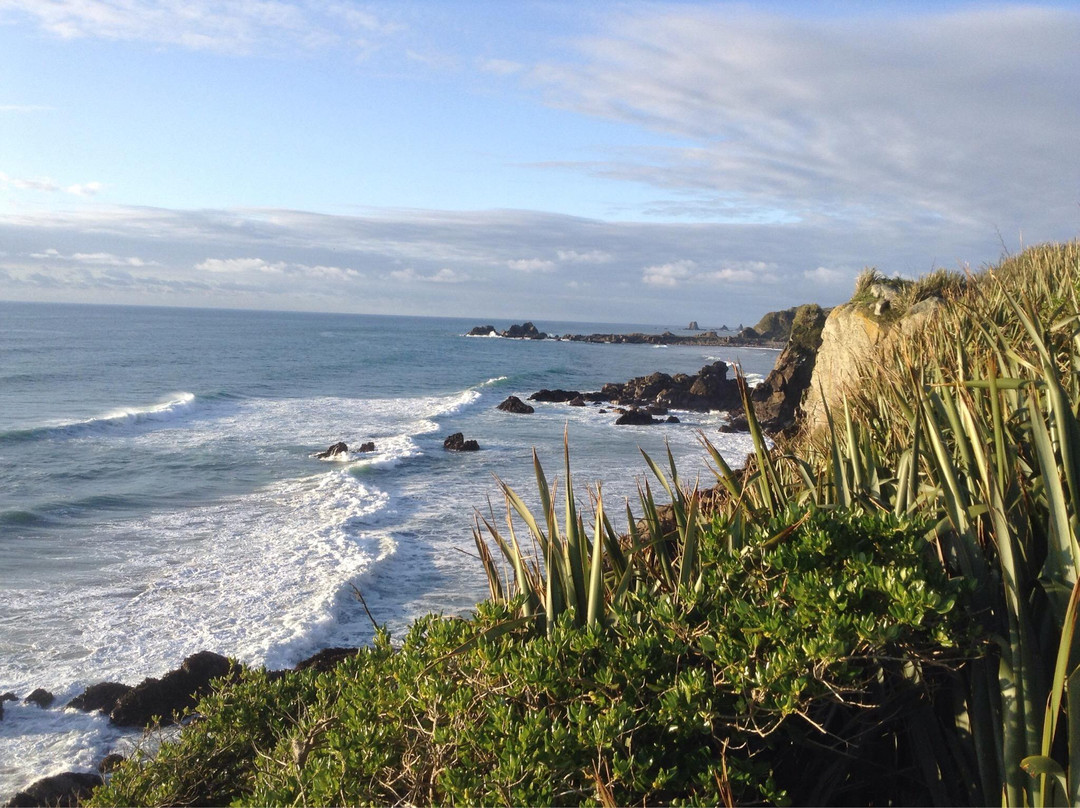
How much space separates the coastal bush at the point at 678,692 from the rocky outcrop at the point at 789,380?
24.7 m

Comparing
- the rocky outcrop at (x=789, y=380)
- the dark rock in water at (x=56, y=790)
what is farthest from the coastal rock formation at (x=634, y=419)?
the dark rock in water at (x=56, y=790)

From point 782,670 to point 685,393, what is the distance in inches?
1426

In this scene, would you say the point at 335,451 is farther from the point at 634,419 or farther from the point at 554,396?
the point at 554,396

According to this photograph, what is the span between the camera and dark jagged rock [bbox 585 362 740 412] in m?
37.2

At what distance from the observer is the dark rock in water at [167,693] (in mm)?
8156

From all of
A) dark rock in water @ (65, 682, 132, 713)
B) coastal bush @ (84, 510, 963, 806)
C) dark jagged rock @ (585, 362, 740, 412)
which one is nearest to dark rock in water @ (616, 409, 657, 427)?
dark jagged rock @ (585, 362, 740, 412)

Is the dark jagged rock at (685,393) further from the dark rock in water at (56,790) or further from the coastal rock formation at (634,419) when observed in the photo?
the dark rock in water at (56,790)

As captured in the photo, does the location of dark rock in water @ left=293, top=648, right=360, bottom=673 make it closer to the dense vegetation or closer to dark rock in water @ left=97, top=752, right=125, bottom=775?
dark rock in water @ left=97, top=752, right=125, bottom=775

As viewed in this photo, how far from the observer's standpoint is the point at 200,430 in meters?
27.7

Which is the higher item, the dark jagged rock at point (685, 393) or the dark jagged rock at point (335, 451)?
the dark jagged rock at point (685, 393)

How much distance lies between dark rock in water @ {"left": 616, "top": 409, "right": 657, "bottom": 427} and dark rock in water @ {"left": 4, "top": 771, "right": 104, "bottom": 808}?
2440 cm

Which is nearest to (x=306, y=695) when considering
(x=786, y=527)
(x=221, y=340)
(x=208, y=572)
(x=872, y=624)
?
(x=786, y=527)

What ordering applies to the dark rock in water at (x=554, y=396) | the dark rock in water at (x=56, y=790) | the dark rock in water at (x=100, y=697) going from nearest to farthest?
the dark rock in water at (x=56, y=790) → the dark rock in water at (x=100, y=697) → the dark rock in water at (x=554, y=396)

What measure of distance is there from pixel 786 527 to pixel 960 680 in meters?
0.69
